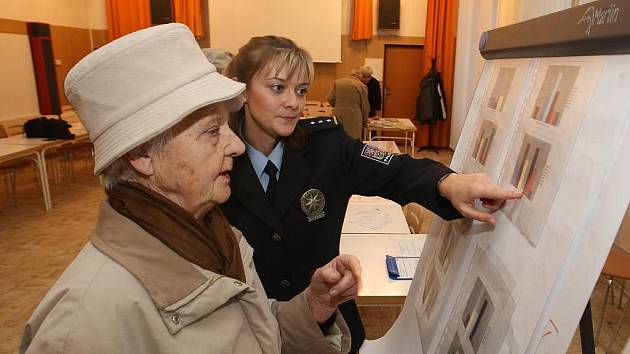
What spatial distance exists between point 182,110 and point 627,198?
719 millimetres

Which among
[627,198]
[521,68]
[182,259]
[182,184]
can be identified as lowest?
[182,259]

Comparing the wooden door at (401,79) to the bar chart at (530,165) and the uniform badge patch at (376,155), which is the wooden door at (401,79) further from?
the bar chart at (530,165)

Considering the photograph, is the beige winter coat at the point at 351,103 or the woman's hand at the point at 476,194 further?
the beige winter coat at the point at 351,103

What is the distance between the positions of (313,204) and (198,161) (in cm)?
66

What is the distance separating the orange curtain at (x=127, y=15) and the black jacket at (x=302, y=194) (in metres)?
8.91

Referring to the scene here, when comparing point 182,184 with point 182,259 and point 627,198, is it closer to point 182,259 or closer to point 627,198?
point 182,259

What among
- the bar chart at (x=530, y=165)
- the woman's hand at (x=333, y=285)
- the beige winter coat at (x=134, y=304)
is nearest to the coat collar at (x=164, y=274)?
→ the beige winter coat at (x=134, y=304)

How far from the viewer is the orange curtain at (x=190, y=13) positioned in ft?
30.3

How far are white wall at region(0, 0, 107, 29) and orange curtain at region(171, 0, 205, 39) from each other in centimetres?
170

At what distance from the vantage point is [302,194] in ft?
5.07

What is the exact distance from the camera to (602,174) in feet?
1.81

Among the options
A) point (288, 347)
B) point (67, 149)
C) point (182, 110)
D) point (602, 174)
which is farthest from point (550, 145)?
point (67, 149)

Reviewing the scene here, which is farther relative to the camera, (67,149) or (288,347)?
(67,149)

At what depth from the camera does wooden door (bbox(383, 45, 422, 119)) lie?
952cm
